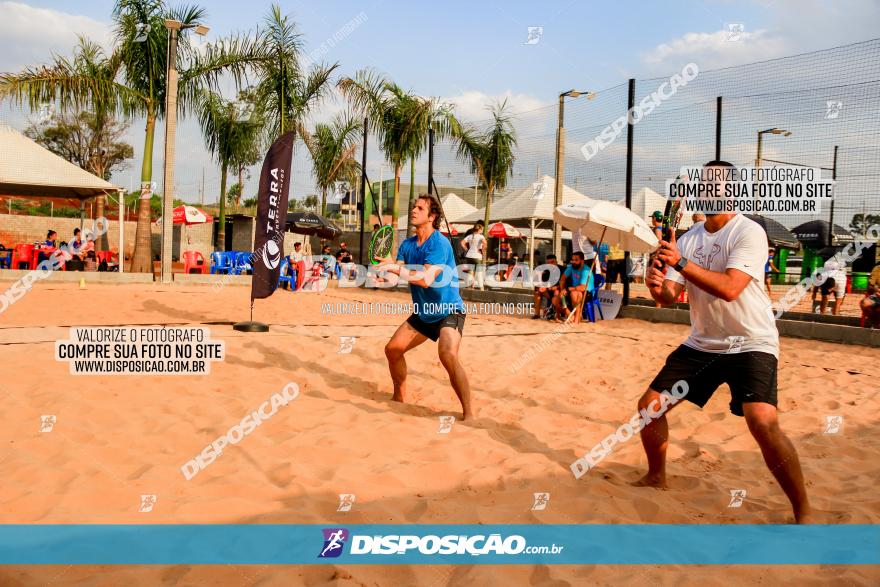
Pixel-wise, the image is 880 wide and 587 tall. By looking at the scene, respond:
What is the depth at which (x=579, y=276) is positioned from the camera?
10375 mm

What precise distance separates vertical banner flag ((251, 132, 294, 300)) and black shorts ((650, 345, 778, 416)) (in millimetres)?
5535

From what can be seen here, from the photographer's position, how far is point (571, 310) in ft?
34.9

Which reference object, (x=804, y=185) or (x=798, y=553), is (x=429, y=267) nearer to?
(x=798, y=553)

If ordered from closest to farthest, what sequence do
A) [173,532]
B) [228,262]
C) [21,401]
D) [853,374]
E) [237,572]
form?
[237,572]
[173,532]
[21,401]
[853,374]
[228,262]

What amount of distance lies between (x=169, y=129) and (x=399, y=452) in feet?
46.1

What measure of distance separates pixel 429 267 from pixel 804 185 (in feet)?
25.6

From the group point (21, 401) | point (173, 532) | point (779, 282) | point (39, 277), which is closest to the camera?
point (173, 532)

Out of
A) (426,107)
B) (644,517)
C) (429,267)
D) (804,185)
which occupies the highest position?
(426,107)

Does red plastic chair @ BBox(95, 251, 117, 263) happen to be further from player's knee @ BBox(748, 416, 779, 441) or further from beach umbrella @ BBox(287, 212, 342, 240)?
player's knee @ BBox(748, 416, 779, 441)

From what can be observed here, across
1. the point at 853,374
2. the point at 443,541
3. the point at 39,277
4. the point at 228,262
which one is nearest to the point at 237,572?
the point at 443,541

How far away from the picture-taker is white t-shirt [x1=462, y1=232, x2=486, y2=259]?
13.3 m

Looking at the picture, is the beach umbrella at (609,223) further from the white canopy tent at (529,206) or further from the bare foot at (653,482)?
the white canopy tent at (529,206)

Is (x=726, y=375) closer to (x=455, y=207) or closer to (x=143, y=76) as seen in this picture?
(x=143, y=76)

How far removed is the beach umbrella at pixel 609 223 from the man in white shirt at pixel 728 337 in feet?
19.2
